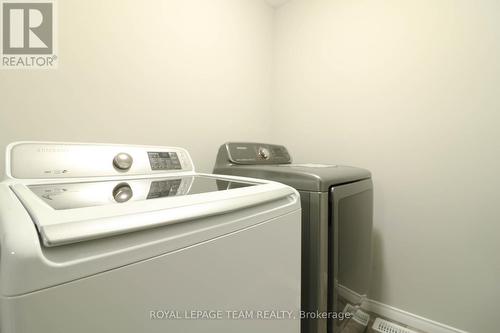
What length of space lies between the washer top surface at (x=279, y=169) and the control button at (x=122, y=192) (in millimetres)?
506

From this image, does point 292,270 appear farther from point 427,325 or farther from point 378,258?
point 427,325

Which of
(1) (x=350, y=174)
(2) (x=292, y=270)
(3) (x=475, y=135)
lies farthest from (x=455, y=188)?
(2) (x=292, y=270)

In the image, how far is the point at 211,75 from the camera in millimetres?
1442

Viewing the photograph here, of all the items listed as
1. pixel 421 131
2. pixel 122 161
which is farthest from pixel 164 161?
pixel 421 131

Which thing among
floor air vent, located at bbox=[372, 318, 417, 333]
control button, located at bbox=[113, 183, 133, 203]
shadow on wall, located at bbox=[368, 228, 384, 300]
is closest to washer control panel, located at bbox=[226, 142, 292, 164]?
control button, located at bbox=[113, 183, 133, 203]

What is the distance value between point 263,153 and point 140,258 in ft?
3.61

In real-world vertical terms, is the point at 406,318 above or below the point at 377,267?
below

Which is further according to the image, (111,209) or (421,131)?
(421,131)

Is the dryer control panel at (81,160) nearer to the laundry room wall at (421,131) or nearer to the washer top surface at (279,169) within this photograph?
the washer top surface at (279,169)

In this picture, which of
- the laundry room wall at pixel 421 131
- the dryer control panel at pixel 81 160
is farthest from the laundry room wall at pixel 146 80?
the laundry room wall at pixel 421 131

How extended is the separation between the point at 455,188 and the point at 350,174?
0.68m

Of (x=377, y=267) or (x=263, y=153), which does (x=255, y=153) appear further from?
(x=377, y=267)

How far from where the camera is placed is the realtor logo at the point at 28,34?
0.86 meters

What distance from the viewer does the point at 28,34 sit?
908mm
